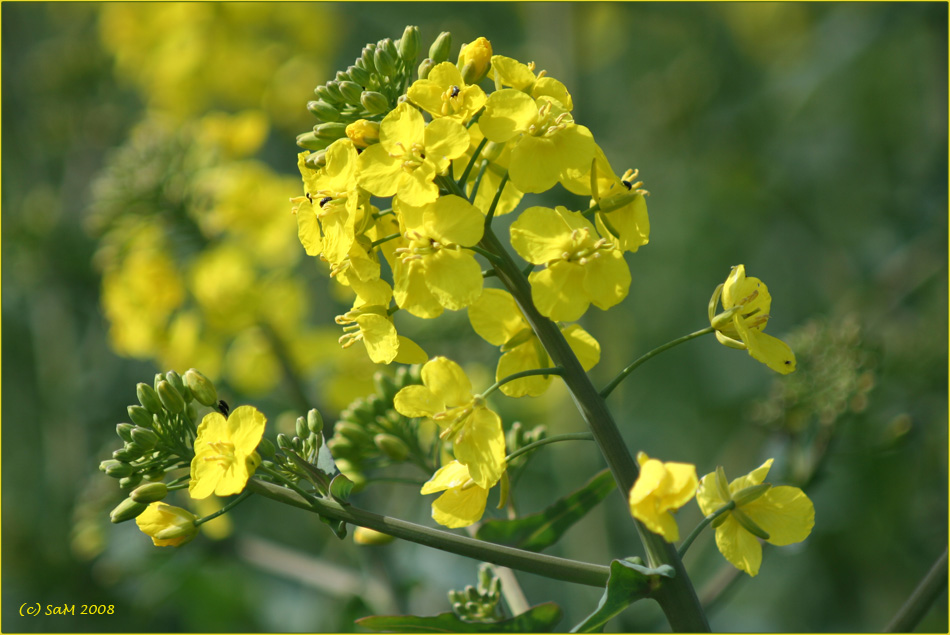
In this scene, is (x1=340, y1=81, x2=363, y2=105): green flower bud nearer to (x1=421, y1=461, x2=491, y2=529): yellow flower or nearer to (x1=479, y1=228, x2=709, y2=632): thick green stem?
(x1=479, y1=228, x2=709, y2=632): thick green stem

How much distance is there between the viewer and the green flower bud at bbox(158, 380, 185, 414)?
1.39 metres

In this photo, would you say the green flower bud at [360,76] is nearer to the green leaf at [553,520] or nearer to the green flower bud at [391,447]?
the green flower bud at [391,447]

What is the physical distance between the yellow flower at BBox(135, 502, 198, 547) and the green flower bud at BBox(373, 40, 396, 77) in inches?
33.3

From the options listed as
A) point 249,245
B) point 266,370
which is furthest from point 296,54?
point 266,370

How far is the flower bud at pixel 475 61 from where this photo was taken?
4.55 ft

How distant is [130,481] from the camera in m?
1.36

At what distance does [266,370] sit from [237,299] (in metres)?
0.30

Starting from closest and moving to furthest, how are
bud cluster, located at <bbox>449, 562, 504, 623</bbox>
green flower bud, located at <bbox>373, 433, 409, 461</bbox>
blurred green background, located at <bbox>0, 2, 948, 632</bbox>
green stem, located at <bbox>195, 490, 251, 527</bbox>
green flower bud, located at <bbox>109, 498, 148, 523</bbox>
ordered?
1. green stem, located at <bbox>195, 490, 251, 527</bbox>
2. green flower bud, located at <bbox>109, 498, 148, 523</bbox>
3. bud cluster, located at <bbox>449, 562, 504, 623</bbox>
4. green flower bud, located at <bbox>373, 433, 409, 461</bbox>
5. blurred green background, located at <bbox>0, 2, 948, 632</bbox>

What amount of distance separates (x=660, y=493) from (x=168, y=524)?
837 mm

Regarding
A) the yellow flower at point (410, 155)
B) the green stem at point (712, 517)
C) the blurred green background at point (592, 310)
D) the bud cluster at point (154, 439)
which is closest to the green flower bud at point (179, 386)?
the bud cluster at point (154, 439)

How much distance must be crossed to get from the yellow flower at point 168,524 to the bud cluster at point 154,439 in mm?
22

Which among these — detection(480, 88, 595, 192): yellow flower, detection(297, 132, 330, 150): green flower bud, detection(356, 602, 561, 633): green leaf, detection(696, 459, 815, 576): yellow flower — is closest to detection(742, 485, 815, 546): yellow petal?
detection(696, 459, 815, 576): yellow flower

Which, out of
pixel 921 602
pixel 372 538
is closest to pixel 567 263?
pixel 372 538

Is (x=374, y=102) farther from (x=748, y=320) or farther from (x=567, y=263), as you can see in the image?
(x=748, y=320)
